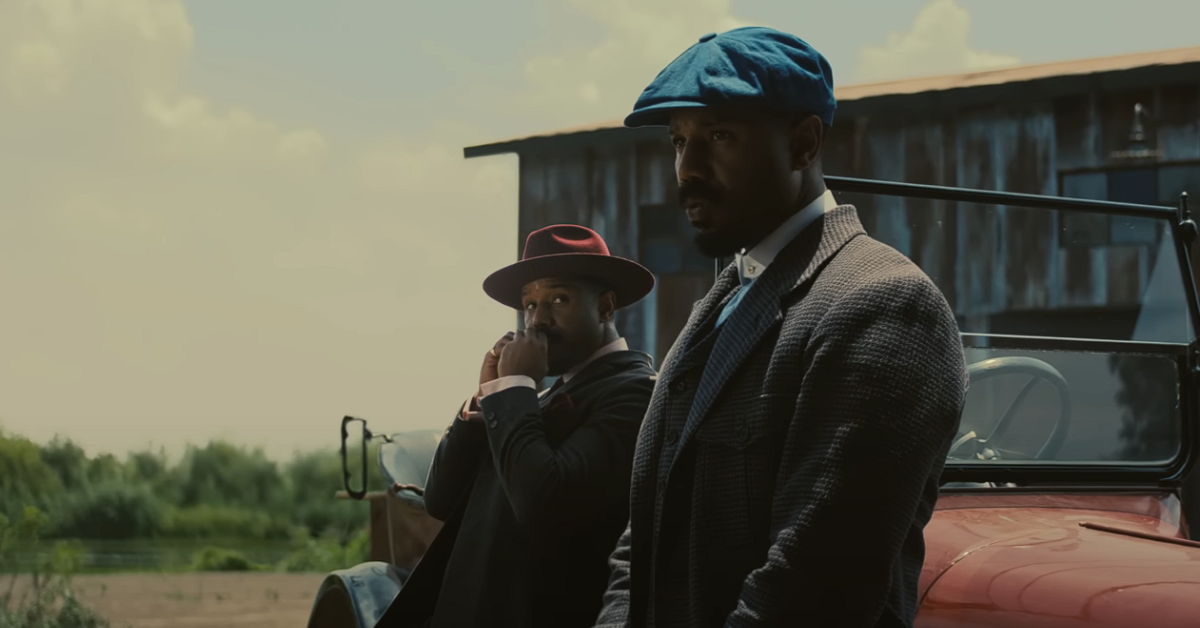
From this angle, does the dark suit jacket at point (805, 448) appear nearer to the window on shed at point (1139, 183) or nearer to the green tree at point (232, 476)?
the window on shed at point (1139, 183)

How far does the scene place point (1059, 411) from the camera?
3.39 metres

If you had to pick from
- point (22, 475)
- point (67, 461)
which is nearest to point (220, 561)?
point (67, 461)

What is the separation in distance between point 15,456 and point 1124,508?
10087mm

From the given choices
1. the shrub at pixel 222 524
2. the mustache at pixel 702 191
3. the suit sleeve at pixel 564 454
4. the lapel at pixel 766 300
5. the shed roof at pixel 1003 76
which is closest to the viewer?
the lapel at pixel 766 300

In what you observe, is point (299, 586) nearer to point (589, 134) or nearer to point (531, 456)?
point (589, 134)

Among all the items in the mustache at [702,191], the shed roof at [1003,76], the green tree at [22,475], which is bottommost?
the green tree at [22,475]

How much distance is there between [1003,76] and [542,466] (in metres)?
11.6

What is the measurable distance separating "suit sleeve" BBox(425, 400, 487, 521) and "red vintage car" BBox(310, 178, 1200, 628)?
96cm

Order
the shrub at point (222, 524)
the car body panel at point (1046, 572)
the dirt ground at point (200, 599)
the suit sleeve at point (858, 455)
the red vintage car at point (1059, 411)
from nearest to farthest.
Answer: the suit sleeve at point (858, 455)
the car body panel at point (1046, 572)
the red vintage car at point (1059, 411)
the dirt ground at point (200, 599)
the shrub at point (222, 524)

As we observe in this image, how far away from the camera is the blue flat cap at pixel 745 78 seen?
2.06 m

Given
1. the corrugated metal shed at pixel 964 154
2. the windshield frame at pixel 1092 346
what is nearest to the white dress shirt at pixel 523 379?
the windshield frame at pixel 1092 346

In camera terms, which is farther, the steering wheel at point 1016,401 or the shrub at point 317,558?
the shrub at point 317,558

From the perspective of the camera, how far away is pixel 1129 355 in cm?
356

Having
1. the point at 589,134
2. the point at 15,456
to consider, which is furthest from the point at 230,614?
the point at 589,134
